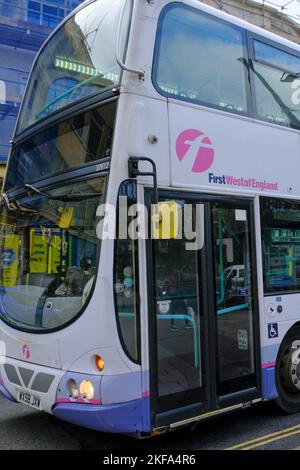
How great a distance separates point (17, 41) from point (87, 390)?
15075mm

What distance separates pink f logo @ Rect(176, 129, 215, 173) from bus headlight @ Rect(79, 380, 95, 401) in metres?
2.10

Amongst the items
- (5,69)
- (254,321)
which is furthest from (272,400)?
(5,69)

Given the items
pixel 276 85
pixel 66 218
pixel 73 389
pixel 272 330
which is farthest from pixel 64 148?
pixel 272 330

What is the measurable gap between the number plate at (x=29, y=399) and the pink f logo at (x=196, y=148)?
2.48 metres

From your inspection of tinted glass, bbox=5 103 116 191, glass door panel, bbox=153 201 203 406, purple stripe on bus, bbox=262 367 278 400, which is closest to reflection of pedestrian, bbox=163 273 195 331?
glass door panel, bbox=153 201 203 406

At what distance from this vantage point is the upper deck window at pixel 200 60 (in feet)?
15.2

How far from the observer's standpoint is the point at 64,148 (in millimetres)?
4695

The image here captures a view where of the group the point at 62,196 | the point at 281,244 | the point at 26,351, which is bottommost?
the point at 26,351

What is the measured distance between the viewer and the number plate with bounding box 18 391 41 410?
4.36m

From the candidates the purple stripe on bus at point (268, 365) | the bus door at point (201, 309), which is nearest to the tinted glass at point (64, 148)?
the bus door at point (201, 309)

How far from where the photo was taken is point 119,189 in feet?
13.5

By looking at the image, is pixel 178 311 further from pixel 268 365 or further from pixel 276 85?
pixel 276 85

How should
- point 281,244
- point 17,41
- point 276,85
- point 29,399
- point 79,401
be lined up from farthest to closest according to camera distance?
1. point 17,41
2. point 276,85
3. point 281,244
4. point 29,399
5. point 79,401
